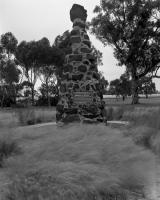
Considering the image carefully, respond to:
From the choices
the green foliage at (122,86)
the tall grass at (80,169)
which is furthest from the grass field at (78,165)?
the green foliage at (122,86)

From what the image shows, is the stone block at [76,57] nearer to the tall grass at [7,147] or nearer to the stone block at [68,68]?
the stone block at [68,68]

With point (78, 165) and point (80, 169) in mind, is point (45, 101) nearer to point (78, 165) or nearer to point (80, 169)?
point (78, 165)

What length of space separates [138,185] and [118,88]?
55.1m

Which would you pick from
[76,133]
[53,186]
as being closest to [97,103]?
[76,133]

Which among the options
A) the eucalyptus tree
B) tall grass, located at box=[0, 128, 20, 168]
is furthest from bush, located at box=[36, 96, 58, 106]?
tall grass, located at box=[0, 128, 20, 168]

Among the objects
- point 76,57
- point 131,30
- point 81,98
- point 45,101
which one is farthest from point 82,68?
point 45,101

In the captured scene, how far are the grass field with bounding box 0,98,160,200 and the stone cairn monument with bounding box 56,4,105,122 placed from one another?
1783 millimetres

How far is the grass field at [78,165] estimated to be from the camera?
4594 mm

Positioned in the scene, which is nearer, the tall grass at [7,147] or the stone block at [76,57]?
the tall grass at [7,147]

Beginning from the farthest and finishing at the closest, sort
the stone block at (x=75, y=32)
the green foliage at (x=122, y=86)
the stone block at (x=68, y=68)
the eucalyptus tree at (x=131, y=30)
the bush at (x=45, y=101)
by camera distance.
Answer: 1. the green foliage at (x=122, y=86)
2. the bush at (x=45, y=101)
3. the eucalyptus tree at (x=131, y=30)
4. the stone block at (x=75, y=32)
5. the stone block at (x=68, y=68)

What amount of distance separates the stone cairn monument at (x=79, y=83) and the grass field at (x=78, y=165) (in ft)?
5.85

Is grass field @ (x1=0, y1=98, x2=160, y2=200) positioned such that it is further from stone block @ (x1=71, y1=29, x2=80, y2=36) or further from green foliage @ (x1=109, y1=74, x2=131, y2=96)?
green foliage @ (x1=109, y1=74, x2=131, y2=96)

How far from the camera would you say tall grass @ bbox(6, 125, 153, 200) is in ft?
15.0

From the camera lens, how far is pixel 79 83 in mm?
10930
